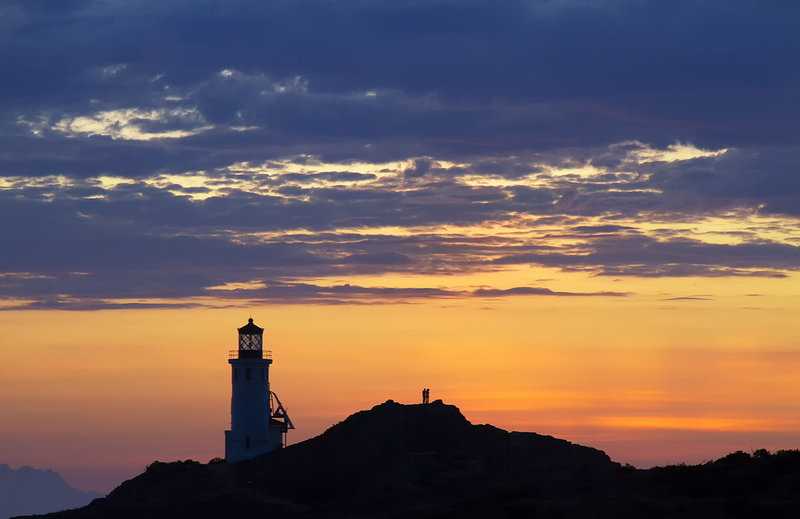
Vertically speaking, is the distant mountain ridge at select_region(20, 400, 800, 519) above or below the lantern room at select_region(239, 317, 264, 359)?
below

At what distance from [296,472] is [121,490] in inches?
696

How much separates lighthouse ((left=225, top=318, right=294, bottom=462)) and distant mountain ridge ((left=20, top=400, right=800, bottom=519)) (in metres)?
2.41

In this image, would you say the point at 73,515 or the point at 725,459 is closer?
the point at 725,459

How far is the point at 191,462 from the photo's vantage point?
105 m

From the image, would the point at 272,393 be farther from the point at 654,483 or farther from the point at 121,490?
the point at 654,483

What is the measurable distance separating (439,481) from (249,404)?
21.0 m

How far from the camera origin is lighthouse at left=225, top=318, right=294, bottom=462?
102812 mm

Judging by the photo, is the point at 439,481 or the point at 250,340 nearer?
the point at 439,481

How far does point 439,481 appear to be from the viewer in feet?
292

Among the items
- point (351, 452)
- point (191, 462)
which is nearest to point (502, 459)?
point (351, 452)

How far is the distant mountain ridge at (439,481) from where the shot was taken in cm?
6400

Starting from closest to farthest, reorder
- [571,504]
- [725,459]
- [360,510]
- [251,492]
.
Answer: [571,504]
[725,459]
[360,510]
[251,492]

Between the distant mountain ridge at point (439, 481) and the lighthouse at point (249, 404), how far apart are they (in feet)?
7.92

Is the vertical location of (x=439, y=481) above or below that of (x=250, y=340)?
below
